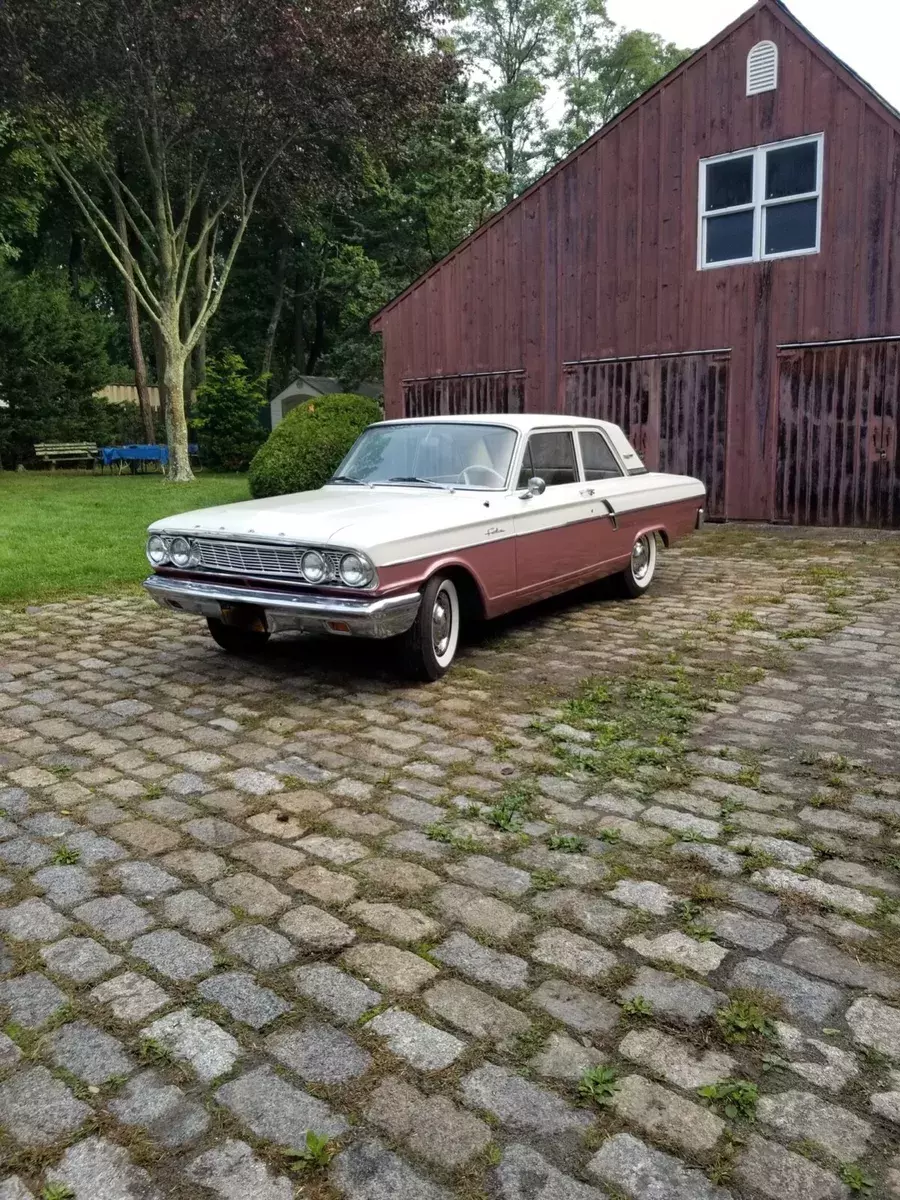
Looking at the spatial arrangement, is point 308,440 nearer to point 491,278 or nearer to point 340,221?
point 491,278

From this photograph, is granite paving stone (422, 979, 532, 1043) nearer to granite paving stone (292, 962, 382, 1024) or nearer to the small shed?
granite paving stone (292, 962, 382, 1024)

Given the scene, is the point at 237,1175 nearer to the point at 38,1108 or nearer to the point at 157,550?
the point at 38,1108

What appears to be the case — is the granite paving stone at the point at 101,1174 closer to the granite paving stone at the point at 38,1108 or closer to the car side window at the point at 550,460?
the granite paving stone at the point at 38,1108

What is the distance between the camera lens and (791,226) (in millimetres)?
12305

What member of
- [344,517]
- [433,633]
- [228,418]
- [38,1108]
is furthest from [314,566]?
[228,418]

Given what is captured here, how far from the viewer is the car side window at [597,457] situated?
7254mm

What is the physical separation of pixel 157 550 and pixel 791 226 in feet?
32.8

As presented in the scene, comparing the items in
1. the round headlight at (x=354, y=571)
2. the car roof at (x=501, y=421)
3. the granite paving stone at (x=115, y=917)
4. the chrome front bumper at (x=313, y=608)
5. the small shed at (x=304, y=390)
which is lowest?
the granite paving stone at (x=115, y=917)

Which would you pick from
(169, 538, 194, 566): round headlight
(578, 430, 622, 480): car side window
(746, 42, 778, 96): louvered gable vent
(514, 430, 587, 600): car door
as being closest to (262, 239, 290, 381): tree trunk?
(746, 42, 778, 96): louvered gable vent

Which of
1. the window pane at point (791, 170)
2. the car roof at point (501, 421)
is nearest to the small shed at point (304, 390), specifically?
the window pane at point (791, 170)

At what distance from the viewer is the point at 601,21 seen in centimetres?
4453

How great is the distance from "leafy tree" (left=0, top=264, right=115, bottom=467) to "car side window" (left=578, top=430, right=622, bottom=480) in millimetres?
22020

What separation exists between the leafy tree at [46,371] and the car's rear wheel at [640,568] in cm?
2197

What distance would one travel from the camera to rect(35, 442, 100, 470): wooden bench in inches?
1048
